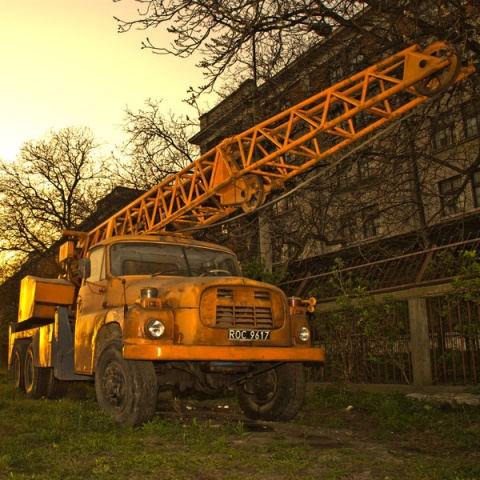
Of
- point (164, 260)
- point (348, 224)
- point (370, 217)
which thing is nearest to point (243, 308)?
point (164, 260)

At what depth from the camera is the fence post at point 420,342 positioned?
871 centimetres

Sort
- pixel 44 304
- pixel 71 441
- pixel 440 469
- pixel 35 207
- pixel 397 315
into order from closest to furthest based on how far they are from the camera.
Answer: pixel 440 469
pixel 71 441
pixel 397 315
pixel 44 304
pixel 35 207

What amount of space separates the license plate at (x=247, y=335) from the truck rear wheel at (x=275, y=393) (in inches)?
36.9

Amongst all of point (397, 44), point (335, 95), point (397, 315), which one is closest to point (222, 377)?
point (397, 315)

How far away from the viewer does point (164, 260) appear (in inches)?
316

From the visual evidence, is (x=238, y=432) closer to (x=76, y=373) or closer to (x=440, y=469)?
(x=440, y=469)

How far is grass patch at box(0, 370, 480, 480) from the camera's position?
173 inches

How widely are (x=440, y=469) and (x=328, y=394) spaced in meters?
4.94

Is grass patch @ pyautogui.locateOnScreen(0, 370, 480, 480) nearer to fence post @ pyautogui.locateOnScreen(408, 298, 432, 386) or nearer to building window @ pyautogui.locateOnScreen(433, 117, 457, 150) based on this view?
fence post @ pyautogui.locateOnScreen(408, 298, 432, 386)

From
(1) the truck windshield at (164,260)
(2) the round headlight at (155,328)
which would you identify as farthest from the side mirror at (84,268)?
(2) the round headlight at (155,328)

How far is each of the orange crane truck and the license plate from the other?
1 centimetres

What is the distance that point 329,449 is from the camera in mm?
5387

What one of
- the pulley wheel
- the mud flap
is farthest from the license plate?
the pulley wheel

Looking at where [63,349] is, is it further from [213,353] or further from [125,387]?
[213,353]
